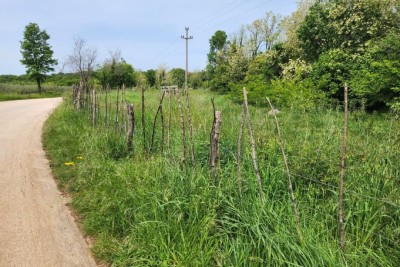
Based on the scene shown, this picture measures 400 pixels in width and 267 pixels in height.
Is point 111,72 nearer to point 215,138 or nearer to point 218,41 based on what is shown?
point 218,41

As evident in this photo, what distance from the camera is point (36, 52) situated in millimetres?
43781

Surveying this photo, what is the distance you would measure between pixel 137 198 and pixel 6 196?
246cm

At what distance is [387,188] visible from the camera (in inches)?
143

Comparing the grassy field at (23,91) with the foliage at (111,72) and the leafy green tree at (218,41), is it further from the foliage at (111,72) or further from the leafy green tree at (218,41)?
the leafy green tree at (218,41)

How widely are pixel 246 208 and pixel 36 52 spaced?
47963mm

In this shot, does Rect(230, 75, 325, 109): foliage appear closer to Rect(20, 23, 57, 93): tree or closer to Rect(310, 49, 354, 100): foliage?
Rect(310, 49, 354, 100): foliage

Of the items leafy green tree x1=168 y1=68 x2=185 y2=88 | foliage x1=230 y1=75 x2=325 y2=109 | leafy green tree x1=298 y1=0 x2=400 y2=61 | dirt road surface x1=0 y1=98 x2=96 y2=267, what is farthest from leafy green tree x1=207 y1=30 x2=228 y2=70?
dirt road surface x1=0 y1=98 x2=96 y2=267

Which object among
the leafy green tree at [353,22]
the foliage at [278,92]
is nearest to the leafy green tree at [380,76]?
the foliage at [278,92]

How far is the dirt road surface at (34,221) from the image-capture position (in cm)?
346

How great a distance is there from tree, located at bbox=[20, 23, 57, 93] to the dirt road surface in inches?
1632

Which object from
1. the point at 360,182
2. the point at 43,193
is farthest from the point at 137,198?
the point at 360,182

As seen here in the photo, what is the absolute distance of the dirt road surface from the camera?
3.46 meters

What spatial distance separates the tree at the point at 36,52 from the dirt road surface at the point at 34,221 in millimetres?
41464

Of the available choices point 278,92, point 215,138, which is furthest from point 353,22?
point 215,138
